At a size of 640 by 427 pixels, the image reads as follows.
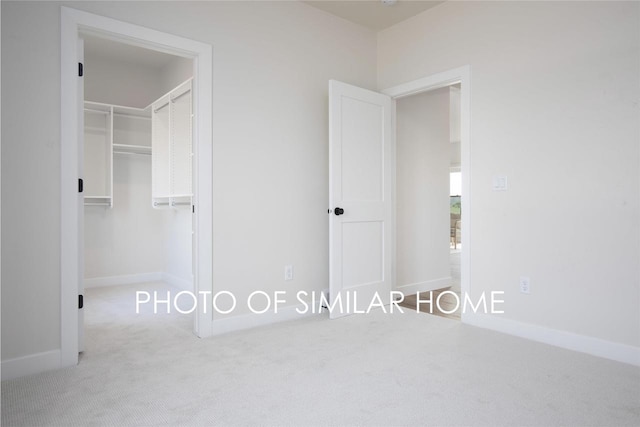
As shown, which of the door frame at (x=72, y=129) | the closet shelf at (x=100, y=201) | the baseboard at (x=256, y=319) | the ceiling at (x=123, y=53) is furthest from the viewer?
the closet shelf at (x=100, y=201)

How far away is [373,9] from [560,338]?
302 centimetres

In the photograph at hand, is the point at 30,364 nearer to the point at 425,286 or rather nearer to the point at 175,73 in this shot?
the point at 175,73

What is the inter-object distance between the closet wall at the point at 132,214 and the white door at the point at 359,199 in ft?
6.28

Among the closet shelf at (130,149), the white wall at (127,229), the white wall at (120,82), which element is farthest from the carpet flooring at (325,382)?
the white wall at (120,82)

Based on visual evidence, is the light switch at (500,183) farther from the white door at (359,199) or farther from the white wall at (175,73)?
the white wall at (175,73)

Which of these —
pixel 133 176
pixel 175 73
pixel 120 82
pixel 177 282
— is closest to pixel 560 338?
pixel 177 282

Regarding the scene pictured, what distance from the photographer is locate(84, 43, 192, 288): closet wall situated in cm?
470

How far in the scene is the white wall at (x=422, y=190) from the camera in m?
4.35

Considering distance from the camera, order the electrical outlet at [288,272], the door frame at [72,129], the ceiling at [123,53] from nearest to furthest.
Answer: the door frame at [72,129], the electrical outlet at [288,272], the ceiling at [123,53]

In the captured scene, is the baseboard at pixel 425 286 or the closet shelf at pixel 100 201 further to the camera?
the closet shelf at pixel 100 201

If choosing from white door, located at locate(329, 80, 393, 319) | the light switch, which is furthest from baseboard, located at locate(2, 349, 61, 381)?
the light switch

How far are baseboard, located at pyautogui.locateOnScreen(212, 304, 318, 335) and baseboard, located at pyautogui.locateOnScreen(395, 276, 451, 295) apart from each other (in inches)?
47.9

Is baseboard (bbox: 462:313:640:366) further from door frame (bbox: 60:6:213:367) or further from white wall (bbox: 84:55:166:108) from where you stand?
white wall (bbox: 84:55:166:108)

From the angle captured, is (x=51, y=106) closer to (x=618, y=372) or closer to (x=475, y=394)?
(x=475, y=394)
